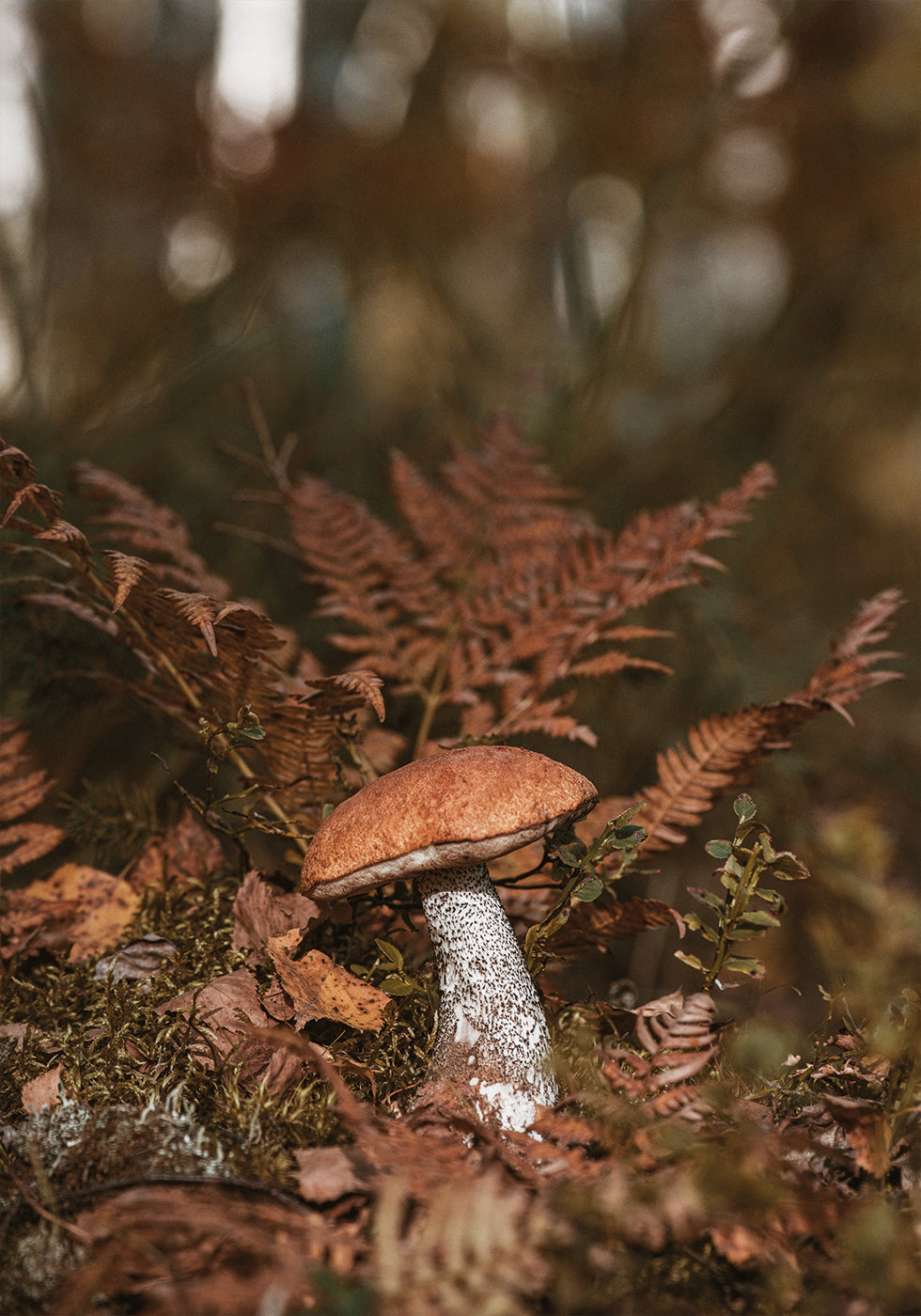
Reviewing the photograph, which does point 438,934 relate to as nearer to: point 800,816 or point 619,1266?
point 619,1266

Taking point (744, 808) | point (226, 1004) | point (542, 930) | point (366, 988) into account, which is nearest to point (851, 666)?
point (744, 808)

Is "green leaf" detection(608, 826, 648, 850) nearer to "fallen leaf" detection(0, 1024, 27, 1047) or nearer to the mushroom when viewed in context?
the mushroom

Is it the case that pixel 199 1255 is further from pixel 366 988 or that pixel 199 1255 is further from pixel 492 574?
pixel 492 574

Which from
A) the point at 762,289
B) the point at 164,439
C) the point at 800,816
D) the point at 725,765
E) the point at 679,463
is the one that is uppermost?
the point at 762,289

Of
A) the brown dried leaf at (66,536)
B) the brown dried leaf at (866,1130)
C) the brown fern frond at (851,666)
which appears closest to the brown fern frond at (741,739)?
the brown fern frond at (851,666)

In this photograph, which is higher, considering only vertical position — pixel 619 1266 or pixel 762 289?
pixel 762 289

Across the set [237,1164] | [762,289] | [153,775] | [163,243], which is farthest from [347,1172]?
[762,289]

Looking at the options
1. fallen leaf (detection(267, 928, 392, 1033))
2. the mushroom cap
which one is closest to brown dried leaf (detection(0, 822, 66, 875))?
fallen leaf (detection(267, 928, 392, 1033))

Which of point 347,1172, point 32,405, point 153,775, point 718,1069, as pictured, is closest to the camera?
point 347,1172
